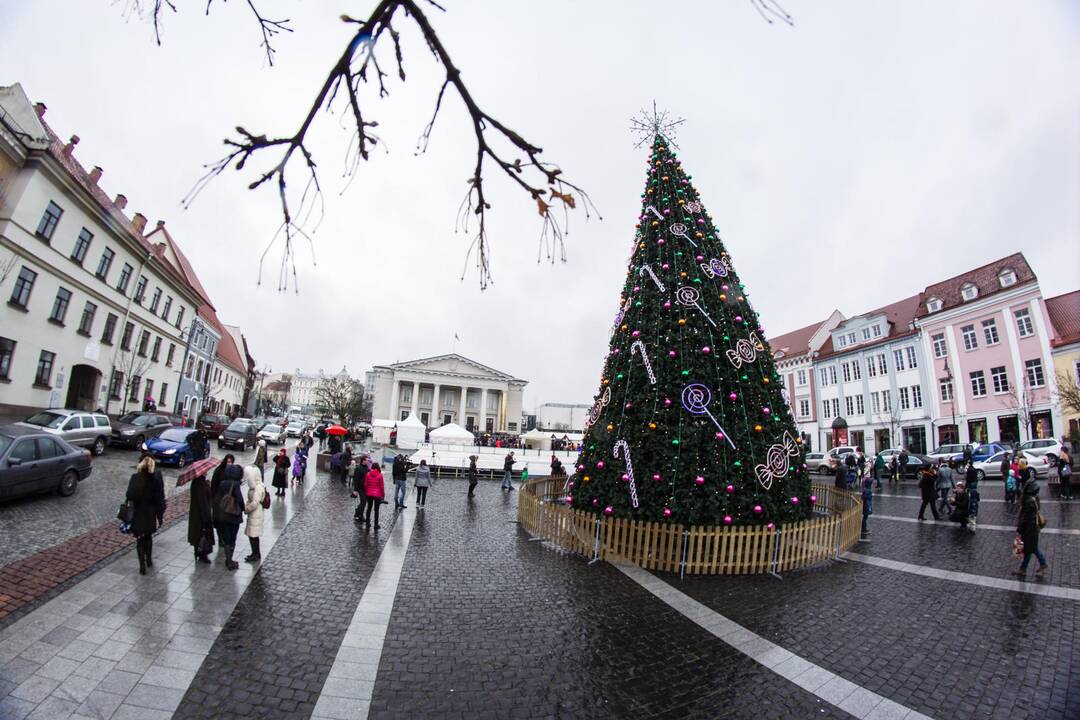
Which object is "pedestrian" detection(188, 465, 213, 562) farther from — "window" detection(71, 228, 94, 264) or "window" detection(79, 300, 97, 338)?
"window" detection(79, 300, 97, 338)

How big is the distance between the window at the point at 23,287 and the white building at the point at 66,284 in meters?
0.04

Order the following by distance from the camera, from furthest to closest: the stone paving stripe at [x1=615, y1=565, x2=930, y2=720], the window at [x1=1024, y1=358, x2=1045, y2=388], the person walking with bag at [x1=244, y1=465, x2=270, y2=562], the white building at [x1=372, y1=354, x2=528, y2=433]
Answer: the white building at [x1=372, y1=354, x2=528, y2=433] < the window at [x1=1024, y1=358, x2=1045, y2=388] < the person walking with bag at [x1=244, y1=465, x2=270, y2=562] < the stone paving stripe at [x1=615, y1=565, x2=930, y2=720]

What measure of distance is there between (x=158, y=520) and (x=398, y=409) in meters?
80.7

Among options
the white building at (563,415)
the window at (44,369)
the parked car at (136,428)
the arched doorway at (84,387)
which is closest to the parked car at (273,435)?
the arched doorway at (84,387)

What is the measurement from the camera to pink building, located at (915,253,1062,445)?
1097 inches

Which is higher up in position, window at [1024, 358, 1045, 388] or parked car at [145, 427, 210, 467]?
window at [1024, 358, 1045, 388]

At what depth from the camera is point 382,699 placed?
14.1ft

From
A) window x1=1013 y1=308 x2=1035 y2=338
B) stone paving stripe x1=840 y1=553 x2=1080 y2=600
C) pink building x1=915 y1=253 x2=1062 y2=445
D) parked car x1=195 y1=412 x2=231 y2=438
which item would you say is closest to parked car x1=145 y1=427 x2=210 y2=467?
parked car x1=195 y1=412 x2=231 y2=438

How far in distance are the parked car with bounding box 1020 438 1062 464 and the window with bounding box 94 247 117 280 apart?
45.2 meters

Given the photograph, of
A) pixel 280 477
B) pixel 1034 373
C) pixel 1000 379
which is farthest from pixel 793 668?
pixel 1000 379

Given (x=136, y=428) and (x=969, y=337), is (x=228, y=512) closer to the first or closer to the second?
(x=136, y=428)

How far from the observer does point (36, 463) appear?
1002 cm

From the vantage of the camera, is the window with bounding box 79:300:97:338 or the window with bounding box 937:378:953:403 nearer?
the window with bounding box 79:300:97:338

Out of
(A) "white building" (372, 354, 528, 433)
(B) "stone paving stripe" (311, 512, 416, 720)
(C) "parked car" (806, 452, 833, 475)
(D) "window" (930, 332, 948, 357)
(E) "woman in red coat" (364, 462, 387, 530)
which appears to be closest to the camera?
(B) "stone paving stripe" (311, 512, 416, 720)
